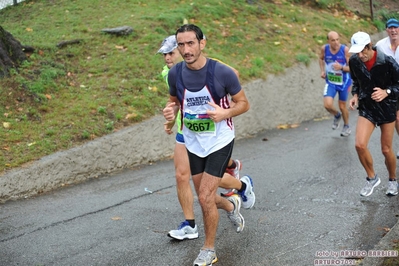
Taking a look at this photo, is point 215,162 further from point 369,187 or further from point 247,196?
point 369,187

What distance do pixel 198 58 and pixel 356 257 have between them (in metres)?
2.27

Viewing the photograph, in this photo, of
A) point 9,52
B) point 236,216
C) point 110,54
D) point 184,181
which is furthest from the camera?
point 110,54

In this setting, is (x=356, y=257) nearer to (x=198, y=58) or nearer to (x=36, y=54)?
(x=198, y=58)

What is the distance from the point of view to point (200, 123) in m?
5.69

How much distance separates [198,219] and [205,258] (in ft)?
5.21

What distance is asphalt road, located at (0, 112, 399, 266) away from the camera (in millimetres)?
5984

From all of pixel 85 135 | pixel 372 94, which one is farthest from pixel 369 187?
pixel 85 135

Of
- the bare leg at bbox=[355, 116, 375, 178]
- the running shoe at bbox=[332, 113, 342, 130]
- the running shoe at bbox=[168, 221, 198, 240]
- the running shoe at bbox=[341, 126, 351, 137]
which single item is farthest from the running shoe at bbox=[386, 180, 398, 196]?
the running shoe at bbox=[332, 113, 342, 130]

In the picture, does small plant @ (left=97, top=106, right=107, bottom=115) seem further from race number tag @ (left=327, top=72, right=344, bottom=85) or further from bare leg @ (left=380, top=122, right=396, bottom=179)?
bare leg @ (left=380, top=122, right=396, bottom=179)

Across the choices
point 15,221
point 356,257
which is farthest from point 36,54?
point 356,257

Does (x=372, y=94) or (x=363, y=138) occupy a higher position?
(x=372, y=94)

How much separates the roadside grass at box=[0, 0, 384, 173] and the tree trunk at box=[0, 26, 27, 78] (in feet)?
0.46

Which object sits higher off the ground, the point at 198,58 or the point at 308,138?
the point at 198,58

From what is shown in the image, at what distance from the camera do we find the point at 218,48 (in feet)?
46.4
